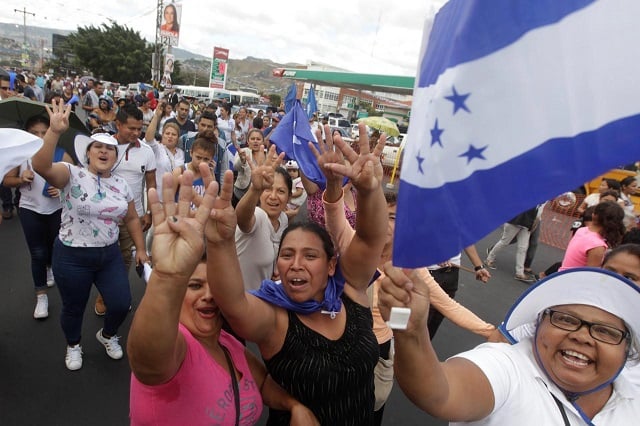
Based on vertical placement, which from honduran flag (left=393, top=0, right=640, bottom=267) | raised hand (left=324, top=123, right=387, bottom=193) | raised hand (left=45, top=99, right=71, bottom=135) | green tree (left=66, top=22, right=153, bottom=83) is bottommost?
raised hand (left=45, top=99, right=71, bottom=135)

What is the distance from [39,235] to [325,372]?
331 cm

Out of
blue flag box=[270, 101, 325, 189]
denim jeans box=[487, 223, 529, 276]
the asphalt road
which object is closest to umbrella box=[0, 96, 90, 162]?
the asphalt road

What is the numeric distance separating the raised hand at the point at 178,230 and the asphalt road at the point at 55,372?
2259 mm

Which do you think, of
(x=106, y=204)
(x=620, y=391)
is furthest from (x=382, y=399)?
(x=106, y=204)

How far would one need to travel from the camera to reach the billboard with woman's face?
102 ft

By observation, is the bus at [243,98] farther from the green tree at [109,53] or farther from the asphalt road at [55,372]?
the asphalt road at [55,372]

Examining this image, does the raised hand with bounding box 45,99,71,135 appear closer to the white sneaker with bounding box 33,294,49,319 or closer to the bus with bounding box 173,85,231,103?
the white sneaker with bounding box 33,294,49,319

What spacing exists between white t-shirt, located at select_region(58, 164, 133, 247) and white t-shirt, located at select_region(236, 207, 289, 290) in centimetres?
111

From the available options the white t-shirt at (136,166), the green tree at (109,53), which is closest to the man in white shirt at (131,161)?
the white t-shirt at (136,166)

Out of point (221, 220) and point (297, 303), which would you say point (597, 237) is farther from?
point (221, 220)

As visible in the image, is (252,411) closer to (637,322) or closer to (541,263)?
(637,322)

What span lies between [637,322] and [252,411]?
146cm

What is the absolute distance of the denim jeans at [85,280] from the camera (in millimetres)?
2887

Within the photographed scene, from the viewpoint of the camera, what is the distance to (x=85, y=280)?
2945 mm
